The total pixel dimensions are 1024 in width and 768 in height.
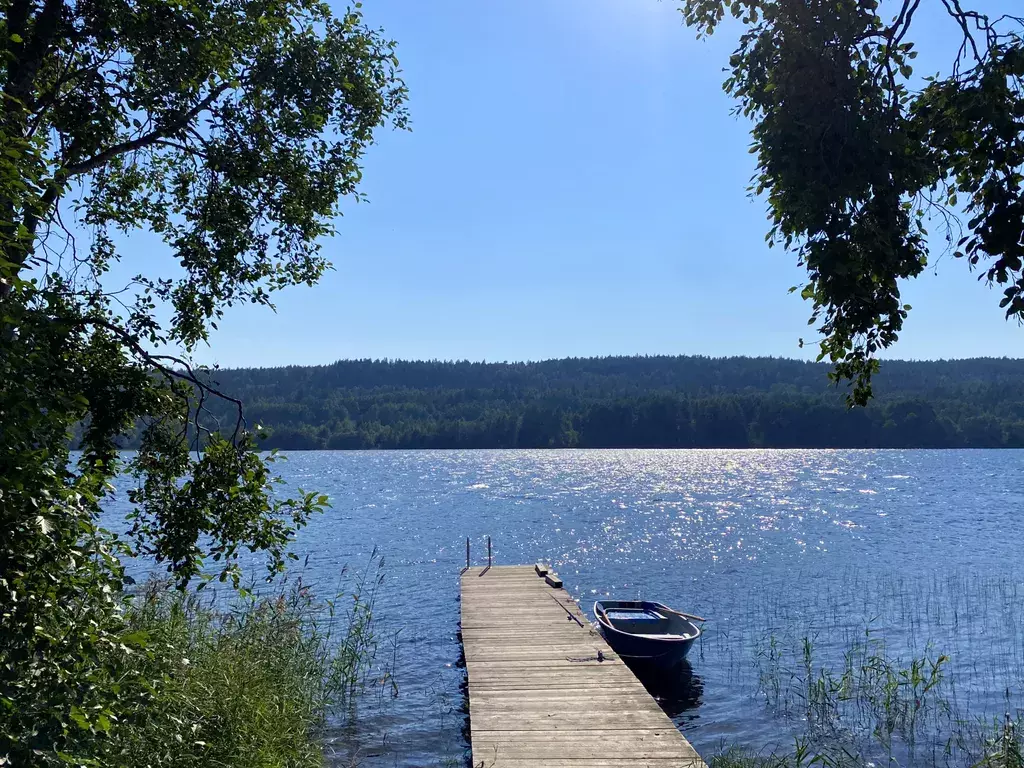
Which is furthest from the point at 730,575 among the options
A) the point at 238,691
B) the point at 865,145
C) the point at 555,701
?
the point at 865,145

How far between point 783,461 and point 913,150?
13305cm

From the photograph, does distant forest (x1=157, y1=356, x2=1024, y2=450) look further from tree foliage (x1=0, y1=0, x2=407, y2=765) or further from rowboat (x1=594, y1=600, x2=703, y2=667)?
tree foliage (x1=0, y1=0, x2=407, y2=765)

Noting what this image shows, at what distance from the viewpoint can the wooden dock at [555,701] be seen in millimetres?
8781

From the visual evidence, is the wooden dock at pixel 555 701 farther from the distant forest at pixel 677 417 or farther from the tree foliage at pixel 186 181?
the distant forest at pixel 677 417

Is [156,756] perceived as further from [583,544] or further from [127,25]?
[583,544]

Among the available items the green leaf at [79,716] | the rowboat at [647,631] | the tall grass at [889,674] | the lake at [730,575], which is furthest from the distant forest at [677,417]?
the green leaf at [79,716]

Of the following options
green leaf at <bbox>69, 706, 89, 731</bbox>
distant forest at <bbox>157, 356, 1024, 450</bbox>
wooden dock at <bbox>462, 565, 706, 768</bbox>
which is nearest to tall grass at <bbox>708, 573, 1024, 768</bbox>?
wooden dock at <bbox>462, 565, 706, 768</bbox>

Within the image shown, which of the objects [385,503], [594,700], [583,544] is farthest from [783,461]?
[594,700]

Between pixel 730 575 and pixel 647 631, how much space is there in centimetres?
1282

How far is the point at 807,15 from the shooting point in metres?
4.82

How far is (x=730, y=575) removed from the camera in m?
29.9

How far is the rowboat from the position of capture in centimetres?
1591

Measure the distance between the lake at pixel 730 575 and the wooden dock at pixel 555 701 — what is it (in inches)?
55.0

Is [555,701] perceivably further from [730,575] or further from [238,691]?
[730,575]
